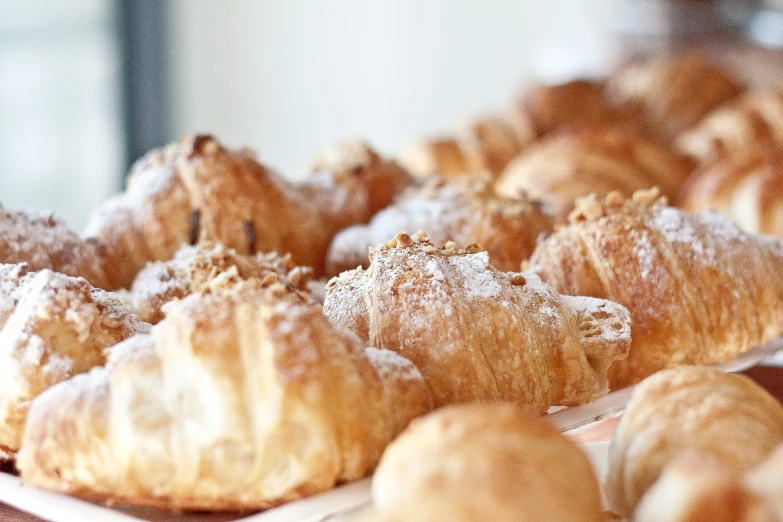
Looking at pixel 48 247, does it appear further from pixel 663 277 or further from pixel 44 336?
pixel 663 277

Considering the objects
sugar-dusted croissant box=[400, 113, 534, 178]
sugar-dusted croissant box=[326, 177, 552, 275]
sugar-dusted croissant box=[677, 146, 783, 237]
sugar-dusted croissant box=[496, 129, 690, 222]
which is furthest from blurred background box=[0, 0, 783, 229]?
sugar-dusted croissant box=[326, 177, 552, 275]

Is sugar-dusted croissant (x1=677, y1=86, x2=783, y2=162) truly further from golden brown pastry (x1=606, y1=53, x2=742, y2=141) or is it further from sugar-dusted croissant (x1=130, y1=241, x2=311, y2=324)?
sugar-dusted croissant (x1=130, y1=241, x2=311, y2=324)

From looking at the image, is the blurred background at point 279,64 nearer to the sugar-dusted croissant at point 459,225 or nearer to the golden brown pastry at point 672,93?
the golden brown pastry at point 672,93

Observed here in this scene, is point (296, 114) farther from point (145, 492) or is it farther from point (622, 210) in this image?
point (145, 492)

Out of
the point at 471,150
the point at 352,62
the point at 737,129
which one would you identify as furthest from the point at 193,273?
the point at 352,62

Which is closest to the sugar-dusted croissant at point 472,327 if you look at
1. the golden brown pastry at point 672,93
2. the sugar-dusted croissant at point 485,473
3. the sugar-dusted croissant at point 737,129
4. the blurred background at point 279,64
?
the sugar-dusted croissant at point 485,473
